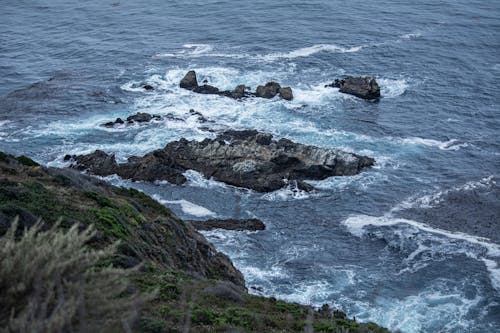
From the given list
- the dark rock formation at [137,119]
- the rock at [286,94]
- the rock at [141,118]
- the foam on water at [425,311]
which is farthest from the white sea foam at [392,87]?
the foam on water at [425,311]

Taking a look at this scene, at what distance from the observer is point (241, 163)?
5666cm

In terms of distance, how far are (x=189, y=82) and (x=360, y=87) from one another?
20628 mm

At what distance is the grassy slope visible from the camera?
22.5m

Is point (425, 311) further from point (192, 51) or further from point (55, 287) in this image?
point (192, 51)

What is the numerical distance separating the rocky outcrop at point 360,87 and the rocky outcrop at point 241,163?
16.7 m

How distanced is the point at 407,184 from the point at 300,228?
1279 cm

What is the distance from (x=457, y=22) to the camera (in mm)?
99625

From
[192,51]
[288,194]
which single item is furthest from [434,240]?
[192,51]

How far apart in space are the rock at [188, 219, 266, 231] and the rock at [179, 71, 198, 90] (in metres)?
31.2

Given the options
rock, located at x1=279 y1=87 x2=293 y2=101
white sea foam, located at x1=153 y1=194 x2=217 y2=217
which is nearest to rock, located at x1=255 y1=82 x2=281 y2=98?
rock, located at x1=279 y1=87 x2=293 y2=101

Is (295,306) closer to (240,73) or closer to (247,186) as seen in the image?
(247,186)

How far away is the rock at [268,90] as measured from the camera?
73.7 metres

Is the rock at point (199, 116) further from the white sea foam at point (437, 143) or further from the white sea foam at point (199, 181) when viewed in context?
the white sea foam at point (437, 143)

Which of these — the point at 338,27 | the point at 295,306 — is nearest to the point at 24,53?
the point at 338,27
